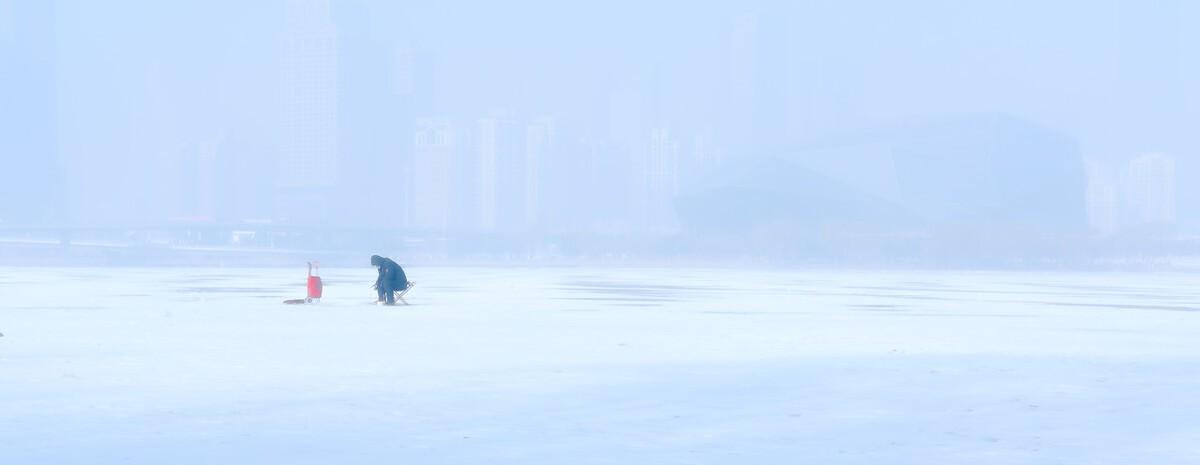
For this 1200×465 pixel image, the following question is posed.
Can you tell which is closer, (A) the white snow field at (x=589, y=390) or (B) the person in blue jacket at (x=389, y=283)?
(A) the white snow field at (x=589, y=390)

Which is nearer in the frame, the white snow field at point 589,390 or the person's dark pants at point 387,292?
the white snow field at point 589,390

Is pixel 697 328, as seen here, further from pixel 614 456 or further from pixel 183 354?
pixel 614 456

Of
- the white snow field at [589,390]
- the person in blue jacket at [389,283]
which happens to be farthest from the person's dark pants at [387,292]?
the white snow field at [589,390]

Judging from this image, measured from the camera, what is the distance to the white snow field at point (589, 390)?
416 inches

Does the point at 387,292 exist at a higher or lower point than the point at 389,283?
lower

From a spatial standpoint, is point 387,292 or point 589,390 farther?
point 387,292

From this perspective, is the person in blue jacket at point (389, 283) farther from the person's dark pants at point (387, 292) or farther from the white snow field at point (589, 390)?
the white snow field at point (589, 390)

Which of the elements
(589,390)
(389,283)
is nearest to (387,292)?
(389,283)

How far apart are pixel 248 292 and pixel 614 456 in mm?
34988

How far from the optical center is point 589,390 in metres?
14.4

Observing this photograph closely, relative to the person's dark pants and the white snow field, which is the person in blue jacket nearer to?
the person's dark pants

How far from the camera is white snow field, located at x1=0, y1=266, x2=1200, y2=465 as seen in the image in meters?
10.6

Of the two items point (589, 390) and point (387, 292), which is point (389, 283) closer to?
point (387, 292)

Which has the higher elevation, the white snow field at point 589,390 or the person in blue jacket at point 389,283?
the person in blue jacket at point 389,283
